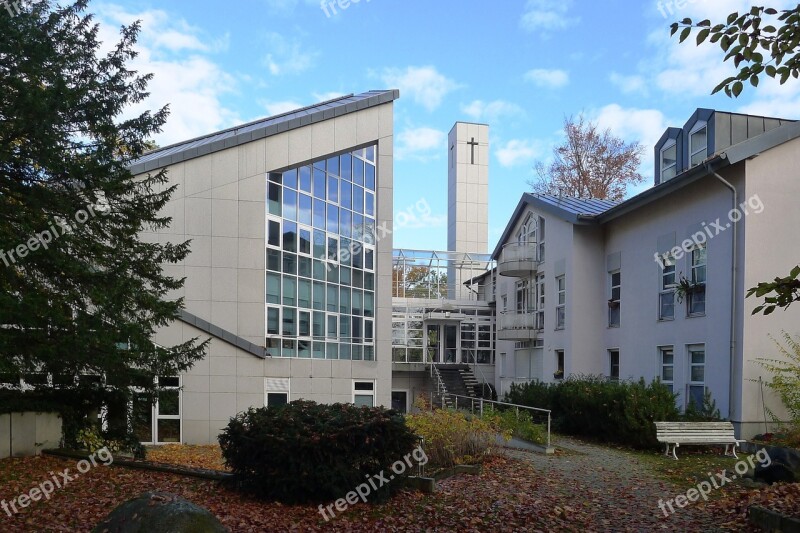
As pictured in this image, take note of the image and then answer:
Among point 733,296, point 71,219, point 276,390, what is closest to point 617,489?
point 733,296

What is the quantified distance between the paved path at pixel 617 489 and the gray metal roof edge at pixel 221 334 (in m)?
8.04

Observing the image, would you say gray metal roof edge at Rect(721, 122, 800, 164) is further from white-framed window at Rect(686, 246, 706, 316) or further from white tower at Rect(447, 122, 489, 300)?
white tower at Rect(447, 122, 489, 300)

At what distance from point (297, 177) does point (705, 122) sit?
1250 cm

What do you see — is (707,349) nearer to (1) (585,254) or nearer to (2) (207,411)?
(1) (585,254)

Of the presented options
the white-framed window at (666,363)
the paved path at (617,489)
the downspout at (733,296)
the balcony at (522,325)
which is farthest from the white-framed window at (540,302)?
the paved path at (617,489)

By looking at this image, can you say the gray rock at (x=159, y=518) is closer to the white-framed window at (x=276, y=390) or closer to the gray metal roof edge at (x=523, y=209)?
the white-framed window at (x=276, y=390)

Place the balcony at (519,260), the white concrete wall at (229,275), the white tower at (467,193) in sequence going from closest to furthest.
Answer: the white concrete wall at (229,275)
the balcony at (519,260)
the white tower at (467,193)

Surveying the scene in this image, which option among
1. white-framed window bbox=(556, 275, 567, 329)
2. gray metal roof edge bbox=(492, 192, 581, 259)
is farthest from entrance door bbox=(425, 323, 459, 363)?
white-framed window bbox=(556, 275, 567, 329)

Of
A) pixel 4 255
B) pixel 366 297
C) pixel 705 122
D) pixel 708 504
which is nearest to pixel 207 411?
pixel 366 297

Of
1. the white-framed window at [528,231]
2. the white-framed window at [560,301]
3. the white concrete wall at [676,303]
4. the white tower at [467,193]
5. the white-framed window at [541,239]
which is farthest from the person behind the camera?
the white tower at [467,193]

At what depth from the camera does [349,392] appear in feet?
71.8

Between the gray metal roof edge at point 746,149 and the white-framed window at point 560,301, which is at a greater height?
the gray metal roof edge at point 746,149

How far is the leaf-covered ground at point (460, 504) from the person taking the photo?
8406 millimetres

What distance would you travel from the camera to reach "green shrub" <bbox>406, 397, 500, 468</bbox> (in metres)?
12.4
